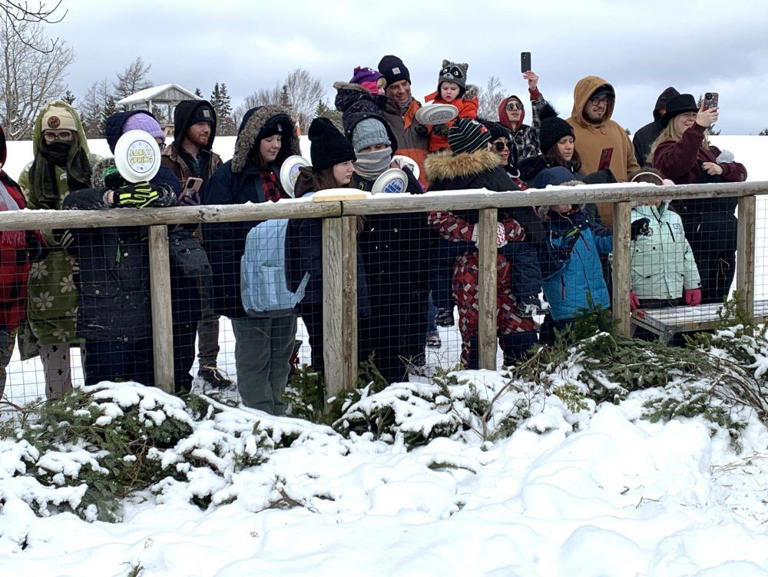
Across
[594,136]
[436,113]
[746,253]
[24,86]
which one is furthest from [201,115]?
[24,86]

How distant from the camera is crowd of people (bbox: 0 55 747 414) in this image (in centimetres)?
514

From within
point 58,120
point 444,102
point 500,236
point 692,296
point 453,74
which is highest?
point 453,74

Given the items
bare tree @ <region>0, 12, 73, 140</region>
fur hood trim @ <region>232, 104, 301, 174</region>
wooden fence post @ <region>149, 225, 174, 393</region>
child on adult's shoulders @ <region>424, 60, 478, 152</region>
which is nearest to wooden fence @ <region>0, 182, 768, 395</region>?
wooden fence post @ <region>149, 225, 174, 393</region>

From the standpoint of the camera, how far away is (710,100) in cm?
638

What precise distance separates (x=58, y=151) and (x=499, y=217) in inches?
109

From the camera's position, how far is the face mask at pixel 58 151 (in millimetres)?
5597

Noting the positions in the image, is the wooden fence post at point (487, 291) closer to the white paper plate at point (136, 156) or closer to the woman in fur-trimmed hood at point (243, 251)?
the woman in fur-trimmed hood at point (243, 251)

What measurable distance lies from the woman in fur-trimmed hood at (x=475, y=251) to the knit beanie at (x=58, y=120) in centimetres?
228

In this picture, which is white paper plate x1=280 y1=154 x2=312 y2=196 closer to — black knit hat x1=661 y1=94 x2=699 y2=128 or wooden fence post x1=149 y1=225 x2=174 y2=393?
wooden fence post x1=149 y1=225 x2=174 y2=393

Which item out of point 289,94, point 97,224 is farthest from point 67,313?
point 289,94

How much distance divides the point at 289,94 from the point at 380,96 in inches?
1835

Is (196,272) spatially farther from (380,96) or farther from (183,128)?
(380,96)

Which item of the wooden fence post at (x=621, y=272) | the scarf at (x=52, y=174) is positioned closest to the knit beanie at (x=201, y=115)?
the scarf at (x=52, y=174)

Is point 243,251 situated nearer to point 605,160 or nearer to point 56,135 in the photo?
point 56,135
